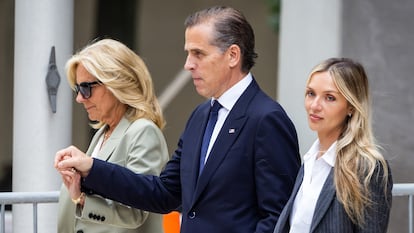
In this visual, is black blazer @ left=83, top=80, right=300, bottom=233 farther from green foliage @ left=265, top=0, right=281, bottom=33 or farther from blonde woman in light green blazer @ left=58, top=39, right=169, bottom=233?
green foliage @ left=265, top=0, right=281, bottom=33

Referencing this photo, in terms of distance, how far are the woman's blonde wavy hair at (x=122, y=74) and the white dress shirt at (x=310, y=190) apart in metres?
1.11

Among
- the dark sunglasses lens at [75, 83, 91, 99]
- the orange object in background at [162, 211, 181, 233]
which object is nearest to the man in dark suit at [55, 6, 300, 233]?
the dark sunglasses lens at [75, 83, 91, 99]

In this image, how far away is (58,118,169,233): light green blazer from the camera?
13.0 ft

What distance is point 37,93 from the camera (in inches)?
268

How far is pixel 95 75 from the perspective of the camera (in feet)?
13.4

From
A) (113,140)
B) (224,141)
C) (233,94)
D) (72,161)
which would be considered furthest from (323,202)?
(113,140)

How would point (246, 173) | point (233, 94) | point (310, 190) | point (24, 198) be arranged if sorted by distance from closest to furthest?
point (310, 190), point (246, 173), point (233, 94), point (24, 198)

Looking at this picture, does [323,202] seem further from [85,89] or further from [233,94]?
[85,89]

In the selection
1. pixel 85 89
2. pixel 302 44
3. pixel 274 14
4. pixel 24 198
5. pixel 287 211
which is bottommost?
pixel 24 198

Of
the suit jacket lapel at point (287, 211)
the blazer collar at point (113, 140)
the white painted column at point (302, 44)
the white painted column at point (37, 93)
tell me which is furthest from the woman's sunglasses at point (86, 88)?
the white painted column at point (302, 44)

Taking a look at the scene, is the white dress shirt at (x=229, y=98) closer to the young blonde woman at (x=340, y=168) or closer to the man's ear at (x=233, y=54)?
the man's ear at (x=233, y=54)

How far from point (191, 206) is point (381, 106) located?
3370mm

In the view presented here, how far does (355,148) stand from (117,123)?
139 centimetres

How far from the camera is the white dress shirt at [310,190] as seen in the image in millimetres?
3193
